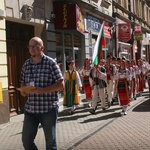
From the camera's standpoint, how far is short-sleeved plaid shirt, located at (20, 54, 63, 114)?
14.5 ft

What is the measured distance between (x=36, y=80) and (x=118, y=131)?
403 cm

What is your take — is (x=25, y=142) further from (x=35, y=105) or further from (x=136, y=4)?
(x=136, y=4)

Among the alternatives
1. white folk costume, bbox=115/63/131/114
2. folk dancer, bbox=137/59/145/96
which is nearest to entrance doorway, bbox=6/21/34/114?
white folk costume, bbox=115/63/131/114

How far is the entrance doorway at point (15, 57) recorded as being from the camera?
10875mm

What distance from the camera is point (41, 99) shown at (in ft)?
14.5

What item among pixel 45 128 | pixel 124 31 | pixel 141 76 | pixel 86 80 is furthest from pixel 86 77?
pixel 124 31

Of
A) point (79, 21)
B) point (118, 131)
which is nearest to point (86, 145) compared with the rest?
point (118, 131)

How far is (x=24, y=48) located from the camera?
11.7 meters

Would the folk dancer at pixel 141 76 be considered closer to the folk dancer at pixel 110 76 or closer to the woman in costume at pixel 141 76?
the woman in costume at pixel 141 76

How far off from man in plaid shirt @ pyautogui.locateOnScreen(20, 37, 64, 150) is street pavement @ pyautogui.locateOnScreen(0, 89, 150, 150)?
2.18 metres

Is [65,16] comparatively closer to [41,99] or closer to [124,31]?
[41,99]

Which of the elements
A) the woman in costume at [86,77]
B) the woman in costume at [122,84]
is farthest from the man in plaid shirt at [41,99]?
the woman in costume at [86,77]

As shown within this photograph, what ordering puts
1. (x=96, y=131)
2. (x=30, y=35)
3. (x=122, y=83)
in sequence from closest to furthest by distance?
(x=96, y=131) < (x=122, y=83) < (x=30, y=35)

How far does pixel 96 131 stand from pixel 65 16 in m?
6.59
